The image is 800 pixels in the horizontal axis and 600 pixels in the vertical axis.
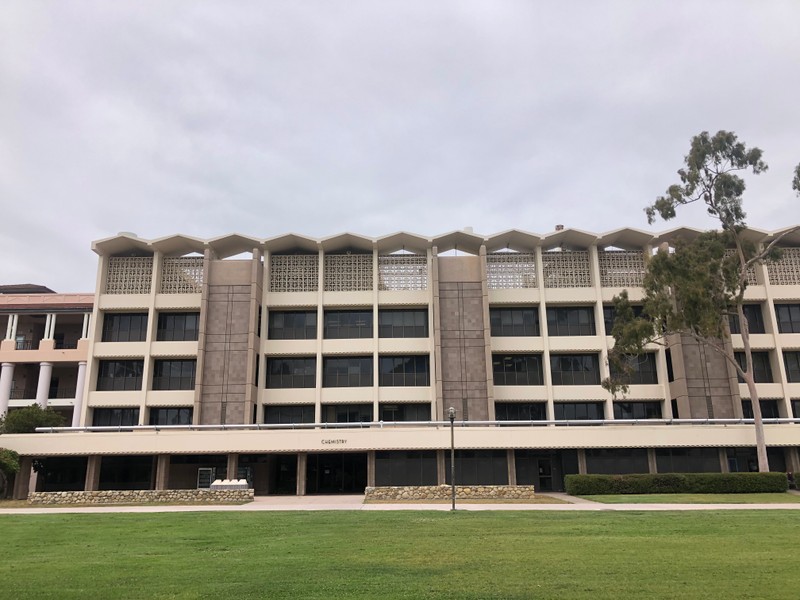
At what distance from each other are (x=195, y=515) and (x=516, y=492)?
1601cm

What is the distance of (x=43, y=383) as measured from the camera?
163ft

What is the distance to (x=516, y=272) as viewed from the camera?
47.2m

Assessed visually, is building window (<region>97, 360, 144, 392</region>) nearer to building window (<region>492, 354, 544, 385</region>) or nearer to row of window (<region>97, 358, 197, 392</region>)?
row of window (<region>97, 358, 197, 392</region>)

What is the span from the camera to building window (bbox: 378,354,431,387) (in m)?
45.6

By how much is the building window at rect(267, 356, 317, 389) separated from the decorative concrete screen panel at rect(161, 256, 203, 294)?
308 inches

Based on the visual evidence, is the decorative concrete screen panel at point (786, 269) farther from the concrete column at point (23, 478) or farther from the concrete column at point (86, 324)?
the concrete column at point (86, 324)

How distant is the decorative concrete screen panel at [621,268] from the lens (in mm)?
46719

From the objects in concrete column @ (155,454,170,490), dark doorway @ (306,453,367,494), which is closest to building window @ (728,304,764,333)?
dark doorway @ (306,453,367,494)

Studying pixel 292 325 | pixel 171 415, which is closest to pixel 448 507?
pixel 292 325

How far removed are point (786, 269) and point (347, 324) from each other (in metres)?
32.4

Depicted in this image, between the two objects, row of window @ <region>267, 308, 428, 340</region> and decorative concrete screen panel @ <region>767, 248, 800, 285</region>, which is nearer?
row of window @ <region>267, 308, 428, 340</region>

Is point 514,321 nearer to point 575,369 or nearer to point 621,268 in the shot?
point 575,369

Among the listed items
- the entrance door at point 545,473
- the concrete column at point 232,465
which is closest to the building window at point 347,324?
the concrete column at point 232,465

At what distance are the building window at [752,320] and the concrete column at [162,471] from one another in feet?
130
